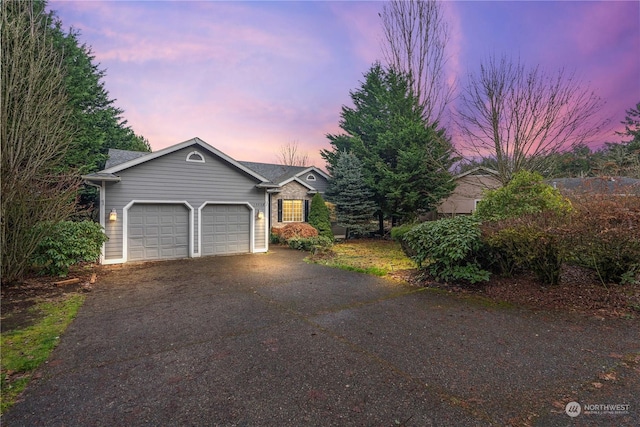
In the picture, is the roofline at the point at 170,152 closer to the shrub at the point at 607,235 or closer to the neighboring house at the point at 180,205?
the neighboring house at the point at 180,205

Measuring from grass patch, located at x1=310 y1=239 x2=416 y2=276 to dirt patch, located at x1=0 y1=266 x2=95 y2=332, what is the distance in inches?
270

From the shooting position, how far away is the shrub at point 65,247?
7.73 m

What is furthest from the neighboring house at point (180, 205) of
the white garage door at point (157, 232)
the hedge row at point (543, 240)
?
the hedge row at point (543, 240)

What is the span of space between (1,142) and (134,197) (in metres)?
3.86

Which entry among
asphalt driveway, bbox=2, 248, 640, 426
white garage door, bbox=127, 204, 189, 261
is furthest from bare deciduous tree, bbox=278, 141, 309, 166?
asphalt driveway, bbox=2, 248, 640, 426

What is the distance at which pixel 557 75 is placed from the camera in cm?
956

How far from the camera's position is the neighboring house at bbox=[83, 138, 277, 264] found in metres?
9.94

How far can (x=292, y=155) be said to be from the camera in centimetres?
3678

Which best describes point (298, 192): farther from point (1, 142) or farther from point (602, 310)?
point (602, 310)

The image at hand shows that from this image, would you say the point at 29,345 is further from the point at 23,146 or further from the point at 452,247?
the point at 452,247

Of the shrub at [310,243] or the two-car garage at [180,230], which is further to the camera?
the shrub at [310,243]

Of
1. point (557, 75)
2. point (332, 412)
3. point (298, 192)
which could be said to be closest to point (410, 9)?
point (557, 75)

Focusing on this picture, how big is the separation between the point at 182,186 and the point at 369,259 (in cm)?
755

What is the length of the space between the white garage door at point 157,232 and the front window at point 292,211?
6269 mm
